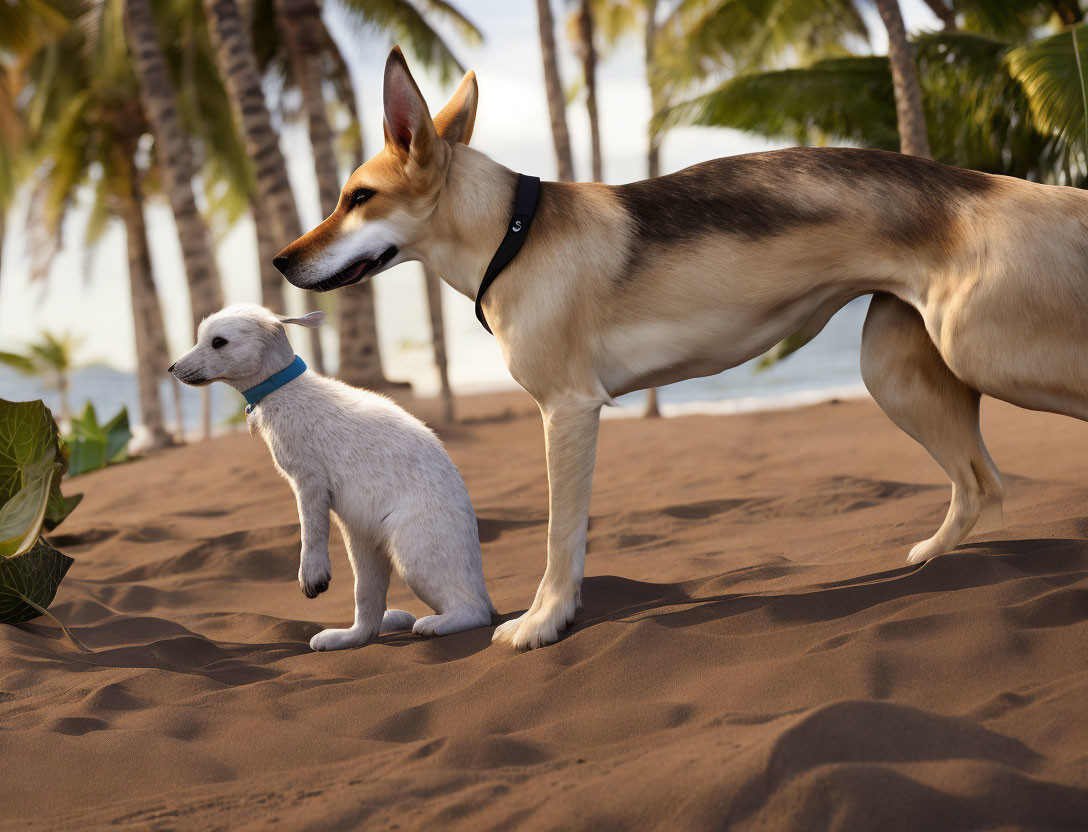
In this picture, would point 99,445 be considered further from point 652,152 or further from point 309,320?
point 652,152

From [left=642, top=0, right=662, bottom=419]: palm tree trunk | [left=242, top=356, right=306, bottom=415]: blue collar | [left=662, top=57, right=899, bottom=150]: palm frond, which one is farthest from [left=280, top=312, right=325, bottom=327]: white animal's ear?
[left=662, top=57, right=899, bottom=150]: palm frond

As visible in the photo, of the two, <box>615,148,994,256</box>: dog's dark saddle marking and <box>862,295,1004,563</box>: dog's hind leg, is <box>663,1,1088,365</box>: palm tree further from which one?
<box>615,148,994,256</box>: dog's dark saddle marking

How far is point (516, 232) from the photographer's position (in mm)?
3340

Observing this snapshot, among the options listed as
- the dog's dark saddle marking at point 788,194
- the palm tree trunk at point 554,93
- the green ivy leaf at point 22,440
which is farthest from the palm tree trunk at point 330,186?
the dog's dark saddle marking at point 788,194

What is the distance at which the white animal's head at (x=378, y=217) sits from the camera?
329 cm

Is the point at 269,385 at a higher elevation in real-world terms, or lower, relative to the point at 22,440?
higher

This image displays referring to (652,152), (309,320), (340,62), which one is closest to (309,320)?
(309,320)

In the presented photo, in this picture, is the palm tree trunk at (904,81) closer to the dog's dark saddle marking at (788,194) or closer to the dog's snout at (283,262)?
the dog's dark saddle marking at (788,194)

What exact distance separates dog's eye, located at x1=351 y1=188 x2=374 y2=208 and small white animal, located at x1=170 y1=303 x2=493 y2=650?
0.64 m

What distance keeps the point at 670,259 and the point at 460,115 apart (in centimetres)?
102

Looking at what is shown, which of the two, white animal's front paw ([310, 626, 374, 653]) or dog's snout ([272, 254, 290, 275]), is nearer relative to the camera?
dog's snout ([272, 254, 290, 275])

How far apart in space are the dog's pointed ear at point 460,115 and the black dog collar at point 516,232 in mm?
395

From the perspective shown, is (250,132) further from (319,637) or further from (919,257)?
(919,257)

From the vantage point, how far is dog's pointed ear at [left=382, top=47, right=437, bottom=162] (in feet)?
10.3
